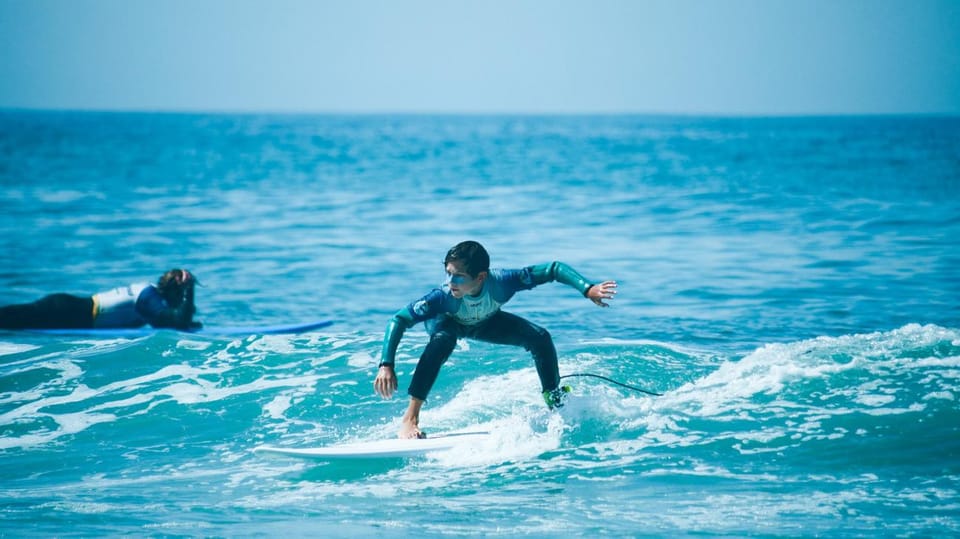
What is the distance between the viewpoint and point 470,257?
7.16 metres

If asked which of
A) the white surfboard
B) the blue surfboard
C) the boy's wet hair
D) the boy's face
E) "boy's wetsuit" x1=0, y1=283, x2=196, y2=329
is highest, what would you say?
the boy's wet hair

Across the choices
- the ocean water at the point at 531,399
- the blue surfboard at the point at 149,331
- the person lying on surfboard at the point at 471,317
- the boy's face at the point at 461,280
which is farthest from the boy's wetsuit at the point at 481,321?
the blue surfboard at the point at 149,331

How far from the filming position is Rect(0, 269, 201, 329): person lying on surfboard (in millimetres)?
12430

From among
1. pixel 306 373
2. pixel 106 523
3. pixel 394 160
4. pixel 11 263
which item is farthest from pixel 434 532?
pixel 394 160

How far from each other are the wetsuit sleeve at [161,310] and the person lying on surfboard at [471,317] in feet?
19.1

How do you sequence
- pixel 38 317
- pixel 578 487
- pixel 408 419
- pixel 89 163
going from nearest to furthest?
pixel 578 487, pixel 408 419, pixel 38 317, pixel 89 163

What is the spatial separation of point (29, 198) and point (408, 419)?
30984 mm

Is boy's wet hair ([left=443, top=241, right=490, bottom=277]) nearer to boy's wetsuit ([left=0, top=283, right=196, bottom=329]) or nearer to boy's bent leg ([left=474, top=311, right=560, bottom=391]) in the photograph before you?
boy's bent leg ([left=474, top=311, right=560, bottom=391])

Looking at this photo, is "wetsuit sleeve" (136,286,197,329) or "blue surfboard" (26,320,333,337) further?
"wetsuit sleeve" (136,286,197,329)

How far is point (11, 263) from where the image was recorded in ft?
68.4

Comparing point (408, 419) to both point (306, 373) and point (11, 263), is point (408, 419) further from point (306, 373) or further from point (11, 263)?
point (11, 263)

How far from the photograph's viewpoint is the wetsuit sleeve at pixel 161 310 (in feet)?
40.7

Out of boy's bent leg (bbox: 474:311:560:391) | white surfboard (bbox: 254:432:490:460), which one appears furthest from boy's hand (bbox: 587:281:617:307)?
white surfboard (bbox: 254:432:490:460)

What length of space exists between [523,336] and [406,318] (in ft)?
3.01
